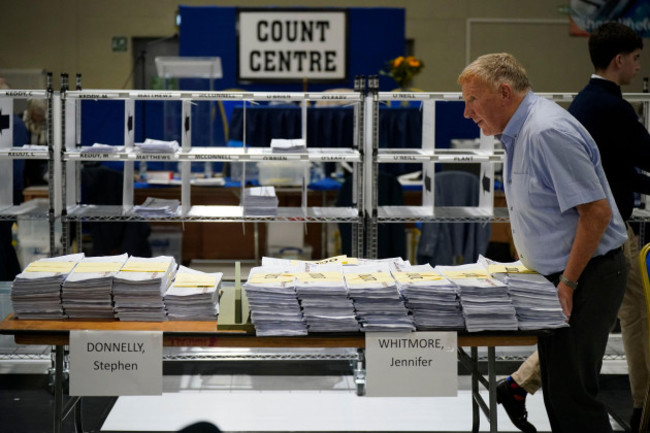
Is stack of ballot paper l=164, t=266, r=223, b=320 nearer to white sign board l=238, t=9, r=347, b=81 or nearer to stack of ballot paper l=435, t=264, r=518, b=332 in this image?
stack of ballot paper l=435, t=264, r=518, b=332

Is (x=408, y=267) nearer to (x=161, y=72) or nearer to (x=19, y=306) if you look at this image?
(x=19, y=306)

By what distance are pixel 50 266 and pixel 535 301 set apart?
168 centimetres

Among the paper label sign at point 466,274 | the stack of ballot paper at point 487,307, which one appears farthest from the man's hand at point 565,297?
the paper label sign at point 466,274

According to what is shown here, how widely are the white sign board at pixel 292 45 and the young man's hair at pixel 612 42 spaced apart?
636cm

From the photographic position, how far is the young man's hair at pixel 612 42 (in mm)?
3365

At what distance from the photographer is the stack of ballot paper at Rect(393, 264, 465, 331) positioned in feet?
8.55

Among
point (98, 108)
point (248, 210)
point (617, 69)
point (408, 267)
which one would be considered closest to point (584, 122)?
point (617, 69)

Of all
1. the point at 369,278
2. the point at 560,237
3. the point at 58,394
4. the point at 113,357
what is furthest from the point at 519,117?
the point at 58,394

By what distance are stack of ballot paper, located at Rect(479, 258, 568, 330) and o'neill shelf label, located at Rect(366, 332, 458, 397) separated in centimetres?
23

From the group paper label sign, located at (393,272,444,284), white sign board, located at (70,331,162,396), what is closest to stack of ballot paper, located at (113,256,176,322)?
white sign board, located at (70,331,162,396)

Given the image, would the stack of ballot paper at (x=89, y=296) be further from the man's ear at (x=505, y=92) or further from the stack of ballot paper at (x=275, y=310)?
the man's ear at (x=505, y=92)

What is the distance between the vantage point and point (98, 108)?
861cm

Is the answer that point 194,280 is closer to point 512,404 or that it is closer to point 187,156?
point 512,404

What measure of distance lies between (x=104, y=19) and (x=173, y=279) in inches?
386
